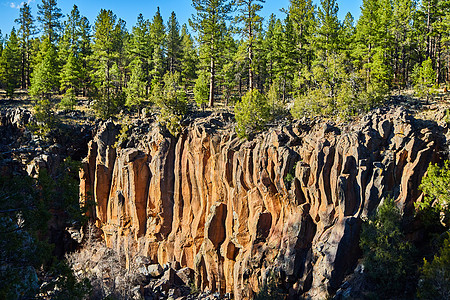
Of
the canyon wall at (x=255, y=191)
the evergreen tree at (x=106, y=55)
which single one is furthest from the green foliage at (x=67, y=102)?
the canyon wall at (x=255, y=191)

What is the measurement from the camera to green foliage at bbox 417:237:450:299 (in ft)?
51.7

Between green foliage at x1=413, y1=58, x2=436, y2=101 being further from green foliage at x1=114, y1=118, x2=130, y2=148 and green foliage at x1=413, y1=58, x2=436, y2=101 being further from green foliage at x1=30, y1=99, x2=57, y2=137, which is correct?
green foliage at x1=30, y1=99, x2=57, y2=137

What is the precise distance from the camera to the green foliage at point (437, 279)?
15766mm

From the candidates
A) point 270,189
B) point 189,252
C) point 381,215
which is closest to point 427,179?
point 381,215

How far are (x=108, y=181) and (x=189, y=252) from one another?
41.7 ft

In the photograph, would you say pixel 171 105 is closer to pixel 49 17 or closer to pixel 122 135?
pixel 122 135

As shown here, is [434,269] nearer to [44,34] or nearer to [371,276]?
[371,276]

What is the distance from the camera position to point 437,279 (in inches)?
632

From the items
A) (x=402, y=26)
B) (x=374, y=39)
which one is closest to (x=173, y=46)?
(x=374, y=39)

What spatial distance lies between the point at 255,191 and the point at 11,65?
178 feet

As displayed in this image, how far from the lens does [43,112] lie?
3553cm

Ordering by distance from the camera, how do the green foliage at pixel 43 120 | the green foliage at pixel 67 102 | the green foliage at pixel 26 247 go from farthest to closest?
the green foliage at pixel 67 102, the green foliage at pixel 43 120, the green foliage at pixel 26 247

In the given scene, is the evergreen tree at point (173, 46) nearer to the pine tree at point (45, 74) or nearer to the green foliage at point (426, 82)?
the pine tree at point (45, 74)

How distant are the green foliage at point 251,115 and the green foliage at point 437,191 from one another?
1343 cm
